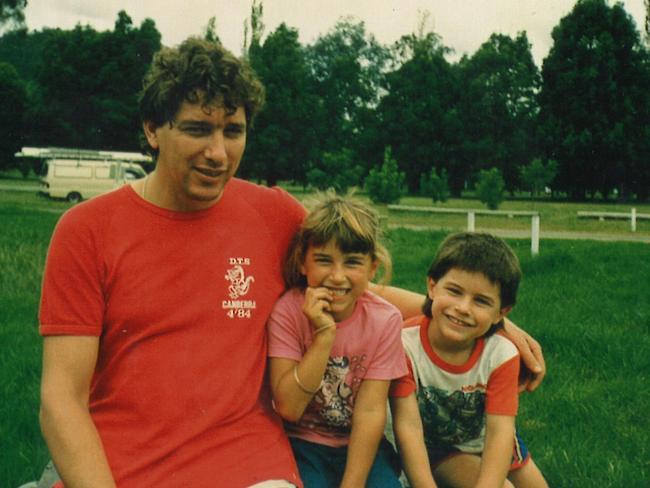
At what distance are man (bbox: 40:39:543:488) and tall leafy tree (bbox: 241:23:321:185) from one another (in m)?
46.0

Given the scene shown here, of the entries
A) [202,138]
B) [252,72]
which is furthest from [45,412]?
[252,72]

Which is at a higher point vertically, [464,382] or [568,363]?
[464,382]

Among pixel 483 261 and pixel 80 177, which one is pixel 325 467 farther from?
pixel 80 177

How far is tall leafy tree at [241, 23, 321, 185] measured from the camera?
4869 cm

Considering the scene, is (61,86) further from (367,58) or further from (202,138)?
(202,138)

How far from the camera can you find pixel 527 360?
3.06 meters

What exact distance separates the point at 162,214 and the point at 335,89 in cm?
5744

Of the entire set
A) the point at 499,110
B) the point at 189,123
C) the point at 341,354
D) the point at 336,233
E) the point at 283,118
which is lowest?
the point at 341,354

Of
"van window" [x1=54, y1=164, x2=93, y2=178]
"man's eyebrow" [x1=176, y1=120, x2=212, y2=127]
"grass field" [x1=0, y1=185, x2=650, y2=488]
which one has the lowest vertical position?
"grass field" [x1=0, y1=185, x2=650, y2=488]

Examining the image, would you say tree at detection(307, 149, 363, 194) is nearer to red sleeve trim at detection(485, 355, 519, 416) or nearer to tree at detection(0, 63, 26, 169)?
tree at detection(0, 63, 26, 169)

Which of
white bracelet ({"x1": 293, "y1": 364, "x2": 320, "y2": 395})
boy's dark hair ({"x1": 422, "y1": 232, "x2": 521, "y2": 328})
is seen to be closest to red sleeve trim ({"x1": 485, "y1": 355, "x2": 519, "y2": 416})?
boy's dark hair ({"x1": 422, "y1": 232, "x2": 521, "y2": 328})

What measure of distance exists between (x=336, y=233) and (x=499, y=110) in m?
54.0

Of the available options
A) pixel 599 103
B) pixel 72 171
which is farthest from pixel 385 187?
pixel 599 103

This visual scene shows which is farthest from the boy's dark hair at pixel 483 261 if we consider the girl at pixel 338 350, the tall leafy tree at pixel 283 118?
the tall leafy tree at pixel 283 118
